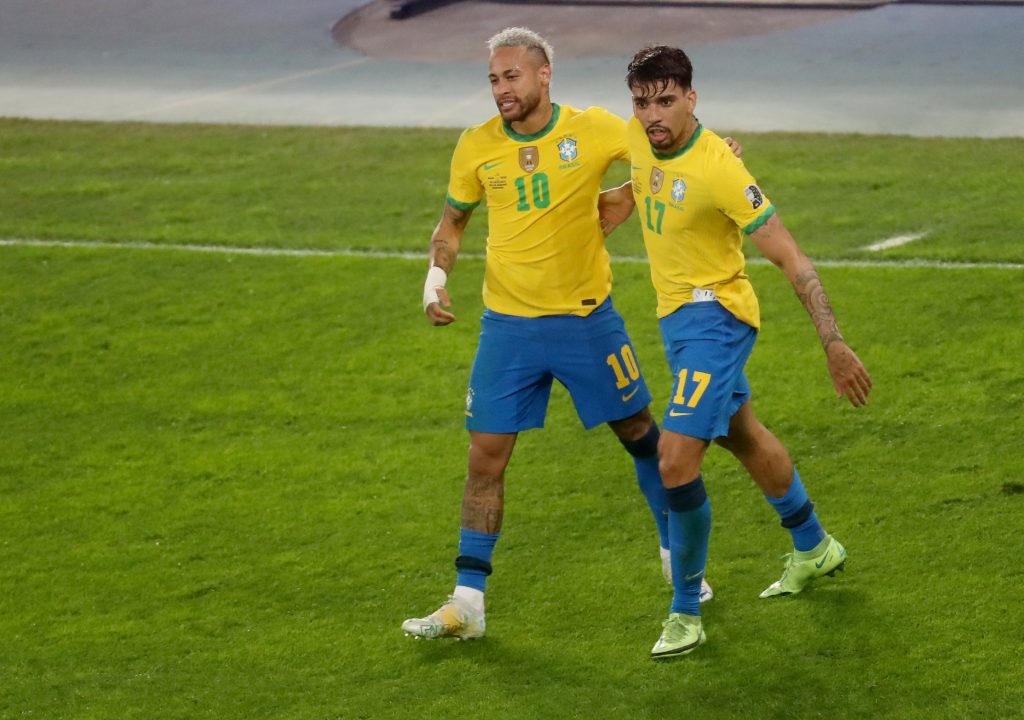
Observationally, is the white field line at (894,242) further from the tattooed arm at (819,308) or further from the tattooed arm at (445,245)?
the tattooed arm at (819,308)

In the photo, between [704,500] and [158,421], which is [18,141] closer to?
[158,421]

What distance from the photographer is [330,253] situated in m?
11.2

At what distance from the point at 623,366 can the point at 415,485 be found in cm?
180

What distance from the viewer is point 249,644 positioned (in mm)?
6141

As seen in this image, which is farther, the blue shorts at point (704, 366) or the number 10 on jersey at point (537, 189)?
the number 10 on jersey at point (537, 189)

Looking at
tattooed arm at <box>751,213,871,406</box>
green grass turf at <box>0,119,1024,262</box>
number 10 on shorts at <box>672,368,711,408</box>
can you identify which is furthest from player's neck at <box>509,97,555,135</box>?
green grass turf at <box>0,119,1024,262</box>

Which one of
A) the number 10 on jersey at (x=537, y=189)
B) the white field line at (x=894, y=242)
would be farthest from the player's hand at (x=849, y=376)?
the white field line at (x=894, y=242)

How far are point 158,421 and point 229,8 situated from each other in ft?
47.7

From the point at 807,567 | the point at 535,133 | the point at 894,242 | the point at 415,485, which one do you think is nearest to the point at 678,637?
the point at 807,567

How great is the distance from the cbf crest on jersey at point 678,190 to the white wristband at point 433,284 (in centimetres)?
93

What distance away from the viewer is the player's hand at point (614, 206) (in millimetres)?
6207

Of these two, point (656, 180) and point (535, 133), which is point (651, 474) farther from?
point (535, 133)

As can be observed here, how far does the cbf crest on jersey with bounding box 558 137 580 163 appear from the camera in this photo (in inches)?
239

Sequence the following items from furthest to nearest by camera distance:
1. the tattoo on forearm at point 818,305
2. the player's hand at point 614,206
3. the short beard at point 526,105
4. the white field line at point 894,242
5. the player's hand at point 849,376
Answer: the white field line at point 894,242 < the player's hand at point 614,206 < the short beard at point 526,105 < the tattoo on forearm at point 818,305 < the player's hand at point 849,376
